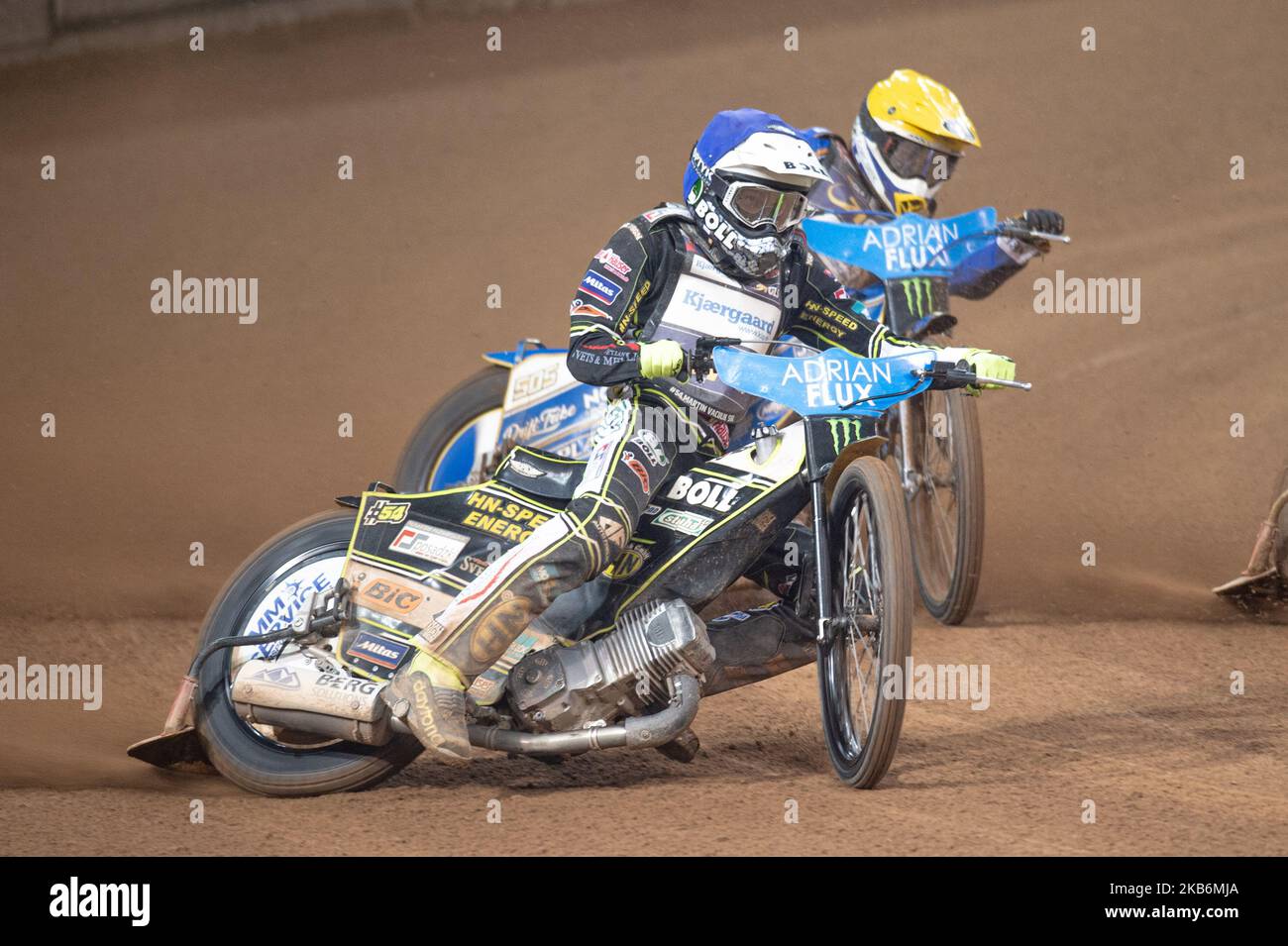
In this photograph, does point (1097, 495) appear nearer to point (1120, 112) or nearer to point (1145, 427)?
point (1145, 427)

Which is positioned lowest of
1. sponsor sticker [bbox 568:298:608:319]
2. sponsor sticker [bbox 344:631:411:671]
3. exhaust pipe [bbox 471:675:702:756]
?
exhaust pipe [bbox 471:675:702:756]

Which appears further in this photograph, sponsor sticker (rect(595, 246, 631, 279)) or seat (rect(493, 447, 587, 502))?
seat (rect(493, 447, 587, 502))

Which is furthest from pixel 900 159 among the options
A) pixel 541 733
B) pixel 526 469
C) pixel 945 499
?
pixel 541 733

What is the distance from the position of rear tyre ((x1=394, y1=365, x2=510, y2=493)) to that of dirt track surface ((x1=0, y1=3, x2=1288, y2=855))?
140 cm

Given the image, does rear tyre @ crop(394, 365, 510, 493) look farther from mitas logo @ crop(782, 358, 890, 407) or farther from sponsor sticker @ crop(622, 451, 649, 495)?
mitas logo @ crop(782, 358, 890, 407)

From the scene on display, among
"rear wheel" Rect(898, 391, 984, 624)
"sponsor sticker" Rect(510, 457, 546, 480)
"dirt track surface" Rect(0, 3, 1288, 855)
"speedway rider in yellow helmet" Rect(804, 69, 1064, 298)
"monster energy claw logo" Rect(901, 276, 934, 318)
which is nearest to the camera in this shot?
"dirt track surface" Rect(0, 3, 1288, 855)

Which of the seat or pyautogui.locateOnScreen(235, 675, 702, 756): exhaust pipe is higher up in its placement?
the seat

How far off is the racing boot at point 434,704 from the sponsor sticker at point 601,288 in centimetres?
136

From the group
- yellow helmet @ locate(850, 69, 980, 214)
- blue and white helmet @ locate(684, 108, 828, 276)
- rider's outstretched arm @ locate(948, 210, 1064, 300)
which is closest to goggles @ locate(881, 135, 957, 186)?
yellow helmet @ locate(850, 69, 980, 214)

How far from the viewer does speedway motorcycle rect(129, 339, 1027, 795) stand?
557 centimetres

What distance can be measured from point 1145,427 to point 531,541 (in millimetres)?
6076

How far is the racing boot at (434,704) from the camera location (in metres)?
5.42

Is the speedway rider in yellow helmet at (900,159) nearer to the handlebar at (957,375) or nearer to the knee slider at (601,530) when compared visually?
the handlebar at (957,375)

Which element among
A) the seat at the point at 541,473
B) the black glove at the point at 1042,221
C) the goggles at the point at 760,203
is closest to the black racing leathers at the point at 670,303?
the goggles at the point at 760,203
